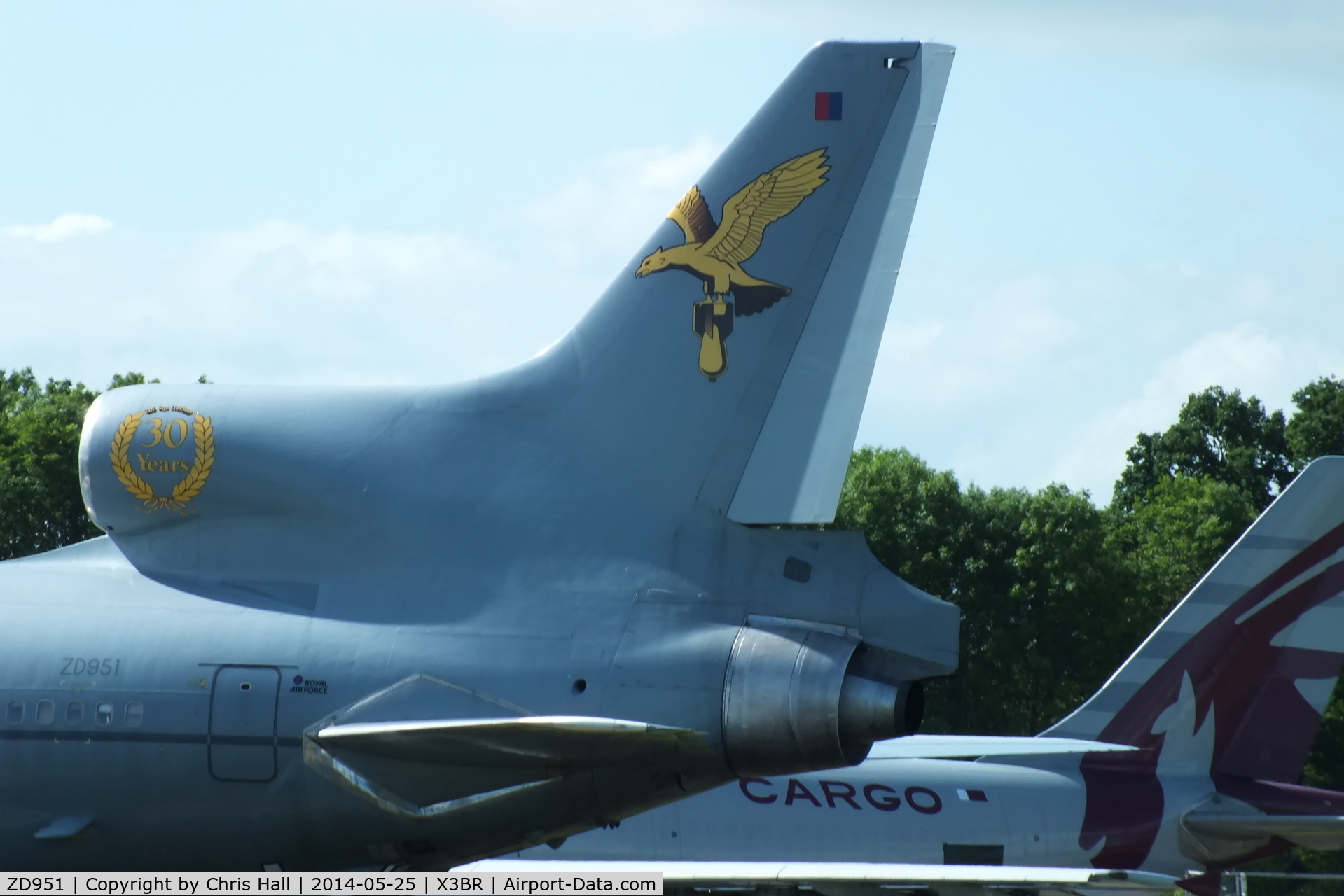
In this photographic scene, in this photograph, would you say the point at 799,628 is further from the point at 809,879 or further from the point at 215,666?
the point at 809,879

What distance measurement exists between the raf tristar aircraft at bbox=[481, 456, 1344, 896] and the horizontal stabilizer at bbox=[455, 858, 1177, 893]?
1568mm

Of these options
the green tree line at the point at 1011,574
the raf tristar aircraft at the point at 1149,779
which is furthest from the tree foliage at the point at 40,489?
the raf tristar aircraft at the point at 1149,779

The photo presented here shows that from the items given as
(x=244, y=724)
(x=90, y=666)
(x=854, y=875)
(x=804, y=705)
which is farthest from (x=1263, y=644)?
(x=90, y=666)

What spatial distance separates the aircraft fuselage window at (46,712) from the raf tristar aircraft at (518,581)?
2cm

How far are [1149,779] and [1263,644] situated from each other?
100 inches

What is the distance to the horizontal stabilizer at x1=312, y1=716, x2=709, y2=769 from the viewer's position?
10.8 m

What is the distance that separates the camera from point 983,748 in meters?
22.3

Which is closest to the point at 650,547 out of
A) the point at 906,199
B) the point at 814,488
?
the point at 814,488

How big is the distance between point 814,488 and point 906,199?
2.36 meters

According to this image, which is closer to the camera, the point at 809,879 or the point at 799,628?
the point at 799,628

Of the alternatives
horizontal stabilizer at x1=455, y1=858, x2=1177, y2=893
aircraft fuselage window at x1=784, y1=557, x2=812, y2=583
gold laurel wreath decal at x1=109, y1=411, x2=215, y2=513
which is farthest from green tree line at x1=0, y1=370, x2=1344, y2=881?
aircraft fuselage window at x1=784, y1=557, x2=812, y2=583

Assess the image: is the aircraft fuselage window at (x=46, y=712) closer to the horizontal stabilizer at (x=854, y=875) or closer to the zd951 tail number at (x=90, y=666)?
the zd951 tail number at (x=90, y=666)

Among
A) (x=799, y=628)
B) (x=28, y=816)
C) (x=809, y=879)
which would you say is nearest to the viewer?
(x=799, y=628)

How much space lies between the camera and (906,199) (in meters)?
12.5
